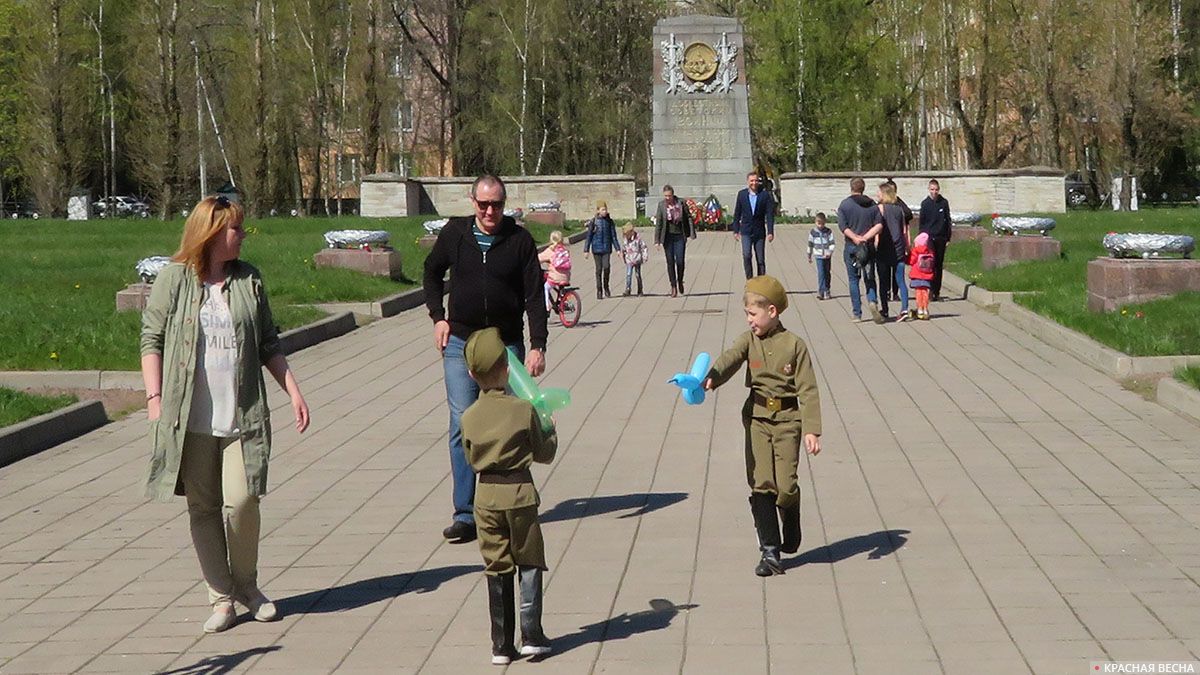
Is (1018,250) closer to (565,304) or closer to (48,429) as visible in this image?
(565,304)

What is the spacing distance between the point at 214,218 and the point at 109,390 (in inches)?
326

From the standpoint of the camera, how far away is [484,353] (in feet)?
21.3

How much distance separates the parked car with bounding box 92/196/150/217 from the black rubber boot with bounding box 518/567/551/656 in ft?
224

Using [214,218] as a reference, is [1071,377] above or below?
below

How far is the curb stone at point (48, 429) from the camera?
11.6 meters

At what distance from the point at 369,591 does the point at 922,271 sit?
1372 centimetres

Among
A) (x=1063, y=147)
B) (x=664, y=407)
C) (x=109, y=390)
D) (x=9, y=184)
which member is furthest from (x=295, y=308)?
(x=9, y=184)

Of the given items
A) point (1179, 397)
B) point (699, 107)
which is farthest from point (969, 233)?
point (1179, 397)

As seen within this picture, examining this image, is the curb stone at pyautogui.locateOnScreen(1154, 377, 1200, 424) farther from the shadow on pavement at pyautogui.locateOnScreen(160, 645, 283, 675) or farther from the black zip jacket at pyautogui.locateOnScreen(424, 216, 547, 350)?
the shadow on pavement at pyautogui.locateOnScreen(160, 645, 283, 675)

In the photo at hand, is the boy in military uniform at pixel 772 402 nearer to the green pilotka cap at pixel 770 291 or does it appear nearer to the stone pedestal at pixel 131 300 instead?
the green pilotka cap at pixel 770 291

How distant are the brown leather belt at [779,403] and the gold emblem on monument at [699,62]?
42873 millimetres

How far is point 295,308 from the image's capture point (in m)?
20.8

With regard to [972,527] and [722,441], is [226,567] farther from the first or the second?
[722,441]

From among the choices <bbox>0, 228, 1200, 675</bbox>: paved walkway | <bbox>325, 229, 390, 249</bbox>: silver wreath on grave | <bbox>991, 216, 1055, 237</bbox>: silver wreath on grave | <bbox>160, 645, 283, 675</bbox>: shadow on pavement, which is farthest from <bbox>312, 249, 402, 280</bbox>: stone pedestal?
<bbox>160, 645, 283, 675</bbox>: shadow on pavement
